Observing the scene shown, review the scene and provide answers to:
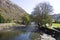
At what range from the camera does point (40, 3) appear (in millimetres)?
55438

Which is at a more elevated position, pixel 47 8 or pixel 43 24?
pixel 47 8

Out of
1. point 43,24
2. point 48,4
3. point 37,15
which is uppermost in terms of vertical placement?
point 48,4

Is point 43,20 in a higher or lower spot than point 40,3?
lower

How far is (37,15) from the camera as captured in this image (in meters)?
54.9

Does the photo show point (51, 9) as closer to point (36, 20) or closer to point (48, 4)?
point (48, 4)

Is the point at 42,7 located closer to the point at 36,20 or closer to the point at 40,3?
the point at 40,3

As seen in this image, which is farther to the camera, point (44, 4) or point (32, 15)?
point (32, 15)

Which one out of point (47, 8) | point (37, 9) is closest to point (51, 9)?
point (47, 8)

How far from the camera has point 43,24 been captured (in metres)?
53.6

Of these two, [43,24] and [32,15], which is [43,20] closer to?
[43,24]

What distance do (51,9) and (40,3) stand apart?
4.98 m

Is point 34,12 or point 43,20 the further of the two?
point 34,12

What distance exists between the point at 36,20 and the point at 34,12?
4.08m

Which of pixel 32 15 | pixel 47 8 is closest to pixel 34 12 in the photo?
pixel 32 15
